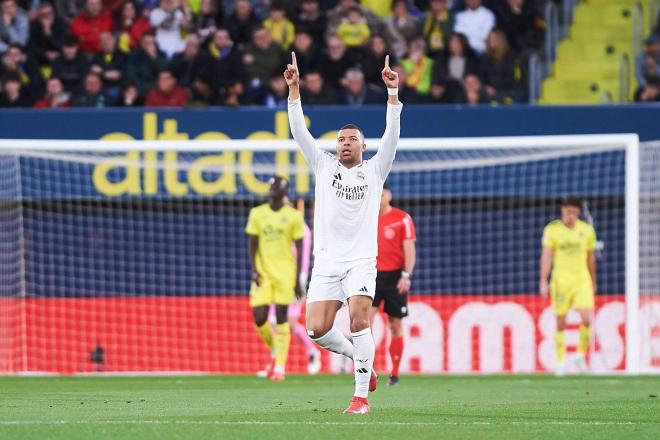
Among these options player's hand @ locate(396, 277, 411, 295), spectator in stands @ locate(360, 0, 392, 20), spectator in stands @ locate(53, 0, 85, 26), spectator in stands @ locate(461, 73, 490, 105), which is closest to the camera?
player's hand @ locate(396, 277, 411, 295)

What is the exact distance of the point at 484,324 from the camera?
1794 cm

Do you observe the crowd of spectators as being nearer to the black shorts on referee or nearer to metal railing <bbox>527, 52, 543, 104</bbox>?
metal railing <bbox>527, 52, 543, 104</bbox>

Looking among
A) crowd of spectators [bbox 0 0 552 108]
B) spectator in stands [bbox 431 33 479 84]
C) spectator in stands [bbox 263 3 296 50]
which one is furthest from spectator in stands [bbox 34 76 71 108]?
spectator in stands [bbox 431 33 479 84]

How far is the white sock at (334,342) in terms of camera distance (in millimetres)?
9742

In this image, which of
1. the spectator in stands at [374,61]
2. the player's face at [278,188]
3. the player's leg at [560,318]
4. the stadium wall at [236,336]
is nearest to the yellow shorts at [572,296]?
the player's leg at [560,318]

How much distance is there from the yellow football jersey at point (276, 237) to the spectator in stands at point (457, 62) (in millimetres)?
4946

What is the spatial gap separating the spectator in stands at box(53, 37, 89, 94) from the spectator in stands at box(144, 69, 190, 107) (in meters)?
1.10

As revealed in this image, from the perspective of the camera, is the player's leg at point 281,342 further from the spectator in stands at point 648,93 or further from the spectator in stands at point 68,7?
the spectator in stands at point 68,7

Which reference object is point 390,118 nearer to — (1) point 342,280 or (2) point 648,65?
(1) point 342,280

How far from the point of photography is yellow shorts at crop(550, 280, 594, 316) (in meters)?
16.6

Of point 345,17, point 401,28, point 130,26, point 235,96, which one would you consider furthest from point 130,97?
point 401,28

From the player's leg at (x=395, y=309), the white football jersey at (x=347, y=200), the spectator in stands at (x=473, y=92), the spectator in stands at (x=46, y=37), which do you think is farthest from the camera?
the spectator in stands at (x=46, y=37)

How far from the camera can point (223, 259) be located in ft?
61.5

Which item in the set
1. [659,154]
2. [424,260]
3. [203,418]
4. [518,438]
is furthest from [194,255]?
[518,438]
